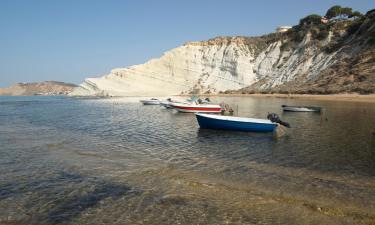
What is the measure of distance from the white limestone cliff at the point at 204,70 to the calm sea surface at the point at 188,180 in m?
72.8

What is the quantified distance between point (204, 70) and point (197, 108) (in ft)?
231

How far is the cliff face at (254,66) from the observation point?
71.1m

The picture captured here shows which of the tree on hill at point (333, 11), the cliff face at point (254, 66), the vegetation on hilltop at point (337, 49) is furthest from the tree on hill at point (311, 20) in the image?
the cliff face at point (254, 66)

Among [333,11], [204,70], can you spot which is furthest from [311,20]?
[204,70]

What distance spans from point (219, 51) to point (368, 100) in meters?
63.7

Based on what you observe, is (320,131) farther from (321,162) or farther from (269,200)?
(269,200)

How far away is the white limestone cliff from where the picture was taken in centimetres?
9650

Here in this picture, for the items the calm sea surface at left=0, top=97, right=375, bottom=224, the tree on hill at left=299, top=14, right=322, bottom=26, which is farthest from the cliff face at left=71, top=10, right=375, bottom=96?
the calm sea surface at left=0, top=97, right=375, bottom=224

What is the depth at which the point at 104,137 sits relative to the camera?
22.0m

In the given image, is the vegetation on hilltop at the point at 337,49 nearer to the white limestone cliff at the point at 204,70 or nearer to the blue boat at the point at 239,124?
the white limestone cliff at the point at 204,70

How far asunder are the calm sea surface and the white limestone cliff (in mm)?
72832

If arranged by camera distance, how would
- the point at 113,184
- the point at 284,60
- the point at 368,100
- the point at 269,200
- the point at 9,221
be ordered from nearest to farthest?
1. the point at 9,221
2. the point at 269,200
3. the point at 113,184
4. the point at 368,100
5. the point at 284,60

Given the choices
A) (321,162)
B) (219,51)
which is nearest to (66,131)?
(321,162)

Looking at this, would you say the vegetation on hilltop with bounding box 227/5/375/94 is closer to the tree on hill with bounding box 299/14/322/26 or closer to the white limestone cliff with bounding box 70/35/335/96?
the tree on hill with bounding box 299/14/322/26
